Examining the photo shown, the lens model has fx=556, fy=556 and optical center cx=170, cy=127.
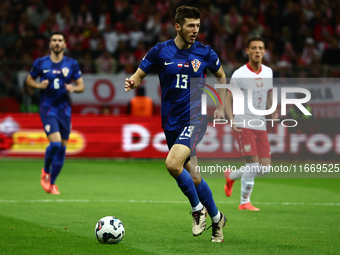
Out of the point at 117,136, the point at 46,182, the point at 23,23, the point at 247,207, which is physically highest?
the point at 23,23

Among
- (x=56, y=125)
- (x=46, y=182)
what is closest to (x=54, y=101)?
(x=56, y=125)

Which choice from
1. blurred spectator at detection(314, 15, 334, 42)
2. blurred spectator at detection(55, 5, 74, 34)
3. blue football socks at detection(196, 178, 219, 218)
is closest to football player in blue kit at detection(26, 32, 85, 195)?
blue football socks at detection(196, 178, 219, 218)

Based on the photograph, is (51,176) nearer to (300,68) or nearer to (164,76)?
(164,76)

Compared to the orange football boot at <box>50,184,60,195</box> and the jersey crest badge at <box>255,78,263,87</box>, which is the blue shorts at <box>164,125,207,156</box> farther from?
the orange football boot at <box>50,184,60,195</box>

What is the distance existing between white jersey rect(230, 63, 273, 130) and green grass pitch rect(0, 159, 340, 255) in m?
1.20

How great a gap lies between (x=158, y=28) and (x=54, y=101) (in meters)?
8.49

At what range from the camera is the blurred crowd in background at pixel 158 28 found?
15781 millimetres

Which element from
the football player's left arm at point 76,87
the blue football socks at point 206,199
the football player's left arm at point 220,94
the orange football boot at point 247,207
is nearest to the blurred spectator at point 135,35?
the football player's left arm at point 76,87

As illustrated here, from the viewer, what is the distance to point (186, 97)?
562 centimetres

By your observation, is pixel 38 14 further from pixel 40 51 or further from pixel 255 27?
pixel 255 27

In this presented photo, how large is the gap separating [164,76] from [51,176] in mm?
3954

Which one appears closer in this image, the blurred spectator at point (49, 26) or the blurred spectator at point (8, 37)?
the blurred spectator at point (8, 37)

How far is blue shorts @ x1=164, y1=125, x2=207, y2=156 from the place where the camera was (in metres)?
5.47

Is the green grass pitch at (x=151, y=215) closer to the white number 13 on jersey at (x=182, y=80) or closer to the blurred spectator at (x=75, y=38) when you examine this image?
the white number 13 on jersey at (x=182, y=80)
